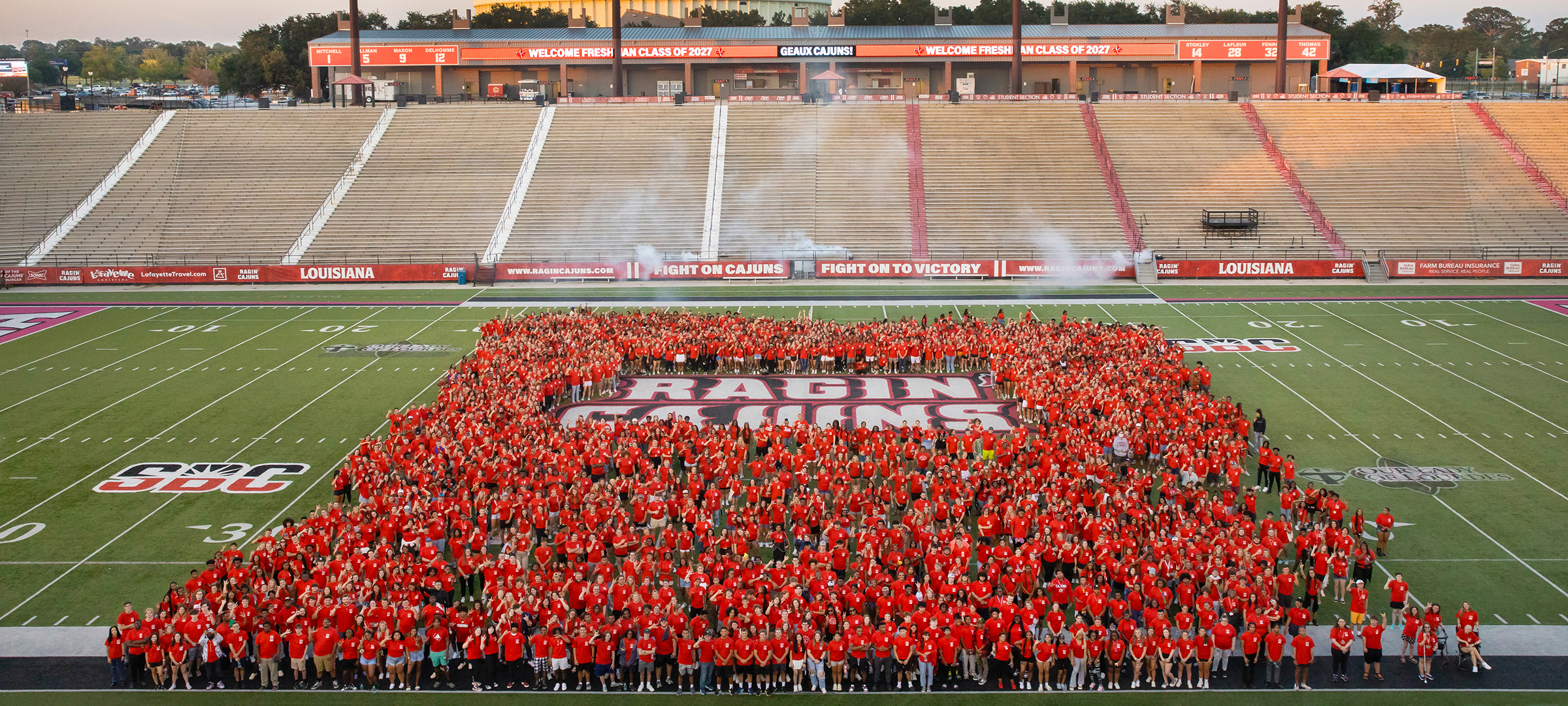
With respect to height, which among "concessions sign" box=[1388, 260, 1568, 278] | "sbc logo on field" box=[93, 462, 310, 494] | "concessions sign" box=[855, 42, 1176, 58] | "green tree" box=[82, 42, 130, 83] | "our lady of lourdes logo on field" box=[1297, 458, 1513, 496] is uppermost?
"green tree" box=[82, 42, 130, 83]

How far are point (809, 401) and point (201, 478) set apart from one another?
1311 centimetres

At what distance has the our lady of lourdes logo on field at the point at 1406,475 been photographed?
2089cm

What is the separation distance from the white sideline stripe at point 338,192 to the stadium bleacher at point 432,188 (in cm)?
31

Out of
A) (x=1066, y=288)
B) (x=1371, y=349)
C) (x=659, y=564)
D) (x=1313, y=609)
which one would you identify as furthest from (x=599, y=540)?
(x=1066, y=288)

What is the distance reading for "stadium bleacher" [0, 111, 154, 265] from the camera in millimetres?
50875

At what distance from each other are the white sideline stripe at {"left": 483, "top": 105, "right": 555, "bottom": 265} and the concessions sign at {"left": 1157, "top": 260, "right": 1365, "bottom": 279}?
2759cm

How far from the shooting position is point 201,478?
22.0 metres

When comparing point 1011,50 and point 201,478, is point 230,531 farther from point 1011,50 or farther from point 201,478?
point 1011,50

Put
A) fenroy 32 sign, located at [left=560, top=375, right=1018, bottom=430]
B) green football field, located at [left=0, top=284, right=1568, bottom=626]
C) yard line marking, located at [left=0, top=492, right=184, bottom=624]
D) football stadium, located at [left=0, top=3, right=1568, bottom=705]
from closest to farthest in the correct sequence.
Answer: football stadium, located at [left=0, top=3, right=1568, bottom=705]
yard line marking, located at [left=0, top=492, right=184, bottom=624]
green football field, located at [left=0, top=284, right=1568, bottom=626]
fenroy 32 sign, located at [left=560, top=375, right=1018, bottom=430]

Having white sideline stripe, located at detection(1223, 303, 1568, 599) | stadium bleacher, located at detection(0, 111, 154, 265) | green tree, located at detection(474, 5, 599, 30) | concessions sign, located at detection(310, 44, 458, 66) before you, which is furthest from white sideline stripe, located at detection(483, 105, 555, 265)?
green tree, located at detection(474, 5, 599, 30)

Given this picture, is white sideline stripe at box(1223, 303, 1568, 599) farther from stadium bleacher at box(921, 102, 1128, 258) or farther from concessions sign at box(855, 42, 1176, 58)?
concessions sign at box(855, 42, 1176, 58)

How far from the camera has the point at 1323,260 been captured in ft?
145

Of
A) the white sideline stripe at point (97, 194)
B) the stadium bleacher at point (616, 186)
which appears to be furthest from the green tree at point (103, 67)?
the stadium bleacher at point (616, 186)

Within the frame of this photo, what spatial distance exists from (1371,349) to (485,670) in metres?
27.3
